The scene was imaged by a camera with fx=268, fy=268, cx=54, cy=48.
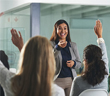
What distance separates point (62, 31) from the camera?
3281 millimetres

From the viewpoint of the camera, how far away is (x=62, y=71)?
3.07 metres

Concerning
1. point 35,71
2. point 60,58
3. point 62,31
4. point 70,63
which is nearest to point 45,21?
point 62,31

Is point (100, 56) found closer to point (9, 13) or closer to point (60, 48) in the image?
point (60, 48)

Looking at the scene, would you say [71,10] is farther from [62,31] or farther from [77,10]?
[62,31]

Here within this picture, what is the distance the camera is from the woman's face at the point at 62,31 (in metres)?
3.28

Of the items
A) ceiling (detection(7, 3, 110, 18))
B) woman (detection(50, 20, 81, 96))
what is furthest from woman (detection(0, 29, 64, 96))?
ceiling (detection(7, 3, 110, 18))

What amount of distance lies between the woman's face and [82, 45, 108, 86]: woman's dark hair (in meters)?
1.05

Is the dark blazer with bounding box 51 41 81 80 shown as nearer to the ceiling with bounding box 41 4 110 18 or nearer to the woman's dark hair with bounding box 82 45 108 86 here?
the woman's dark hair with bounding box 82 45 108 86

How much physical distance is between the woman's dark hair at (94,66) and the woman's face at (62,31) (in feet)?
3.45

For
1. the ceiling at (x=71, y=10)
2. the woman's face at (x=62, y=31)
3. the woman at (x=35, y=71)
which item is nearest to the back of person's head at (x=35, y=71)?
the woman at (x=35, y=71)

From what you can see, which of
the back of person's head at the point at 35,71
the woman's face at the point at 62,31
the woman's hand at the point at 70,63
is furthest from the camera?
the woman's face at the point at 62,31

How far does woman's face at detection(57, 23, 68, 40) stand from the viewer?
3.28 m

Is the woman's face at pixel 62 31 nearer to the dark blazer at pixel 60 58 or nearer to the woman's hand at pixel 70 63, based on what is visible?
the dark blazer at pixel 60 58

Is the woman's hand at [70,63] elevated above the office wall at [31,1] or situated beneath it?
situated beneath
